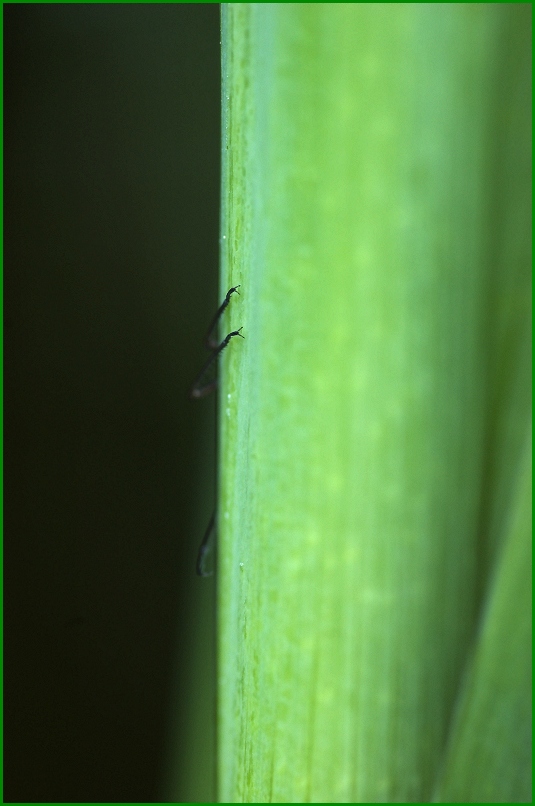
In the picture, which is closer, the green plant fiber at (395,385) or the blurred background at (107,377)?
the green plant fiber at (395,385)

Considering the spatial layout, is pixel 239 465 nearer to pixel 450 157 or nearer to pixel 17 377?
pixel 450 157

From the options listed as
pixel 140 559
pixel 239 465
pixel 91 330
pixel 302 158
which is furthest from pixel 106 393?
pixel 302 158

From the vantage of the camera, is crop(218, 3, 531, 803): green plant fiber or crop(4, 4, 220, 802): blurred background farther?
crop(4, 4, 220, 802): blurred background

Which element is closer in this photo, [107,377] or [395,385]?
[395,385]
